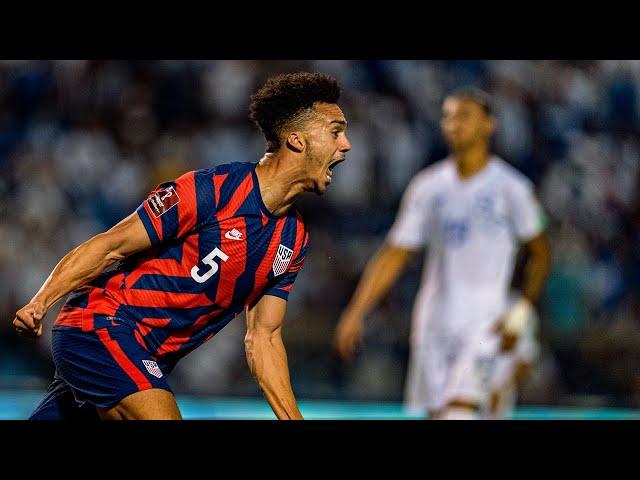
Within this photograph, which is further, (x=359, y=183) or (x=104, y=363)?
(x=359, y=183)

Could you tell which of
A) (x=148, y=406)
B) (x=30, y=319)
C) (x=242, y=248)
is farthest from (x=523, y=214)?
(x=30, y=319)

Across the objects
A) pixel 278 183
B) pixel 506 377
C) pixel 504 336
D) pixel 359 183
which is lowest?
pixel 506 377

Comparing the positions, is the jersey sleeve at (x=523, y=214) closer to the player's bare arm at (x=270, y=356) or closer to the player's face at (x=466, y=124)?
the player's face at (x=466, y=124)

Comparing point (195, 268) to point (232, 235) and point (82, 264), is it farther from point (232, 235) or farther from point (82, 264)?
point (82, 264)

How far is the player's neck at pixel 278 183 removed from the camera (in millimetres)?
4125

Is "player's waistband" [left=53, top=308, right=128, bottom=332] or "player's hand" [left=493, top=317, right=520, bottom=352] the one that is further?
"player's hand" [left=493, top=317, right=520, bottom=352]

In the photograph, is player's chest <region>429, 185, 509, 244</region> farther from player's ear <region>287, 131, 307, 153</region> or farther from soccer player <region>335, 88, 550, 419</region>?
player's ear <region>287, 131, 307, 153</region>

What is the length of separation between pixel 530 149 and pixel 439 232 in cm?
250

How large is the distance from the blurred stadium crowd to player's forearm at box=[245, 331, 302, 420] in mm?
5397

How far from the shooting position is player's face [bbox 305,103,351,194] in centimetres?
415

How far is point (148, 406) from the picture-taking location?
12.4 feet

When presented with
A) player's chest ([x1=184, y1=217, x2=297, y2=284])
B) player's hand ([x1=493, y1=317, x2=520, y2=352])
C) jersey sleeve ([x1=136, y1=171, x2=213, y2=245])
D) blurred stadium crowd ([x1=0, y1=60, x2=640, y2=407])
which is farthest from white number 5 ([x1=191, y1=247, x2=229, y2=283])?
blurred stadium crowd ([x1=0, y1=60, x2=640, y2=407])

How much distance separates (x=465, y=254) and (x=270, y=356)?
3.51 meters
